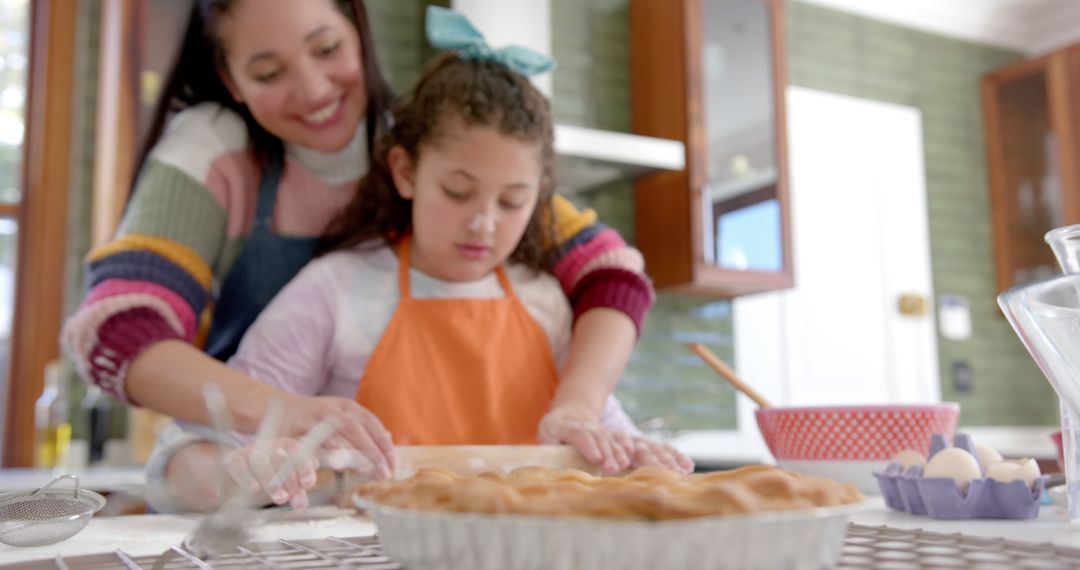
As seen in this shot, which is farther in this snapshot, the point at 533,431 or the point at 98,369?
the point at 533,431

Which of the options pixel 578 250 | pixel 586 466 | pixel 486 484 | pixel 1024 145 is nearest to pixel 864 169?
pixel 1024 145

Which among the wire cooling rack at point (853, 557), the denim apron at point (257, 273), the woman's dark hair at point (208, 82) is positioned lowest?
the wire cooling rack at point (853, 557)

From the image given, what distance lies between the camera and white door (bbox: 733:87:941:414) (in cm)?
338

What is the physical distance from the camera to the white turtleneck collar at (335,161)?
4.73 ft

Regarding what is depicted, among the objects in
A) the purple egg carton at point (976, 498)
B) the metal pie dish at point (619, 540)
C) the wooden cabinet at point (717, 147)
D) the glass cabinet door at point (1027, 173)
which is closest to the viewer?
the metal pie dish at point (619, 540)

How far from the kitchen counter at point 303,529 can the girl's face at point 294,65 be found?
68cm

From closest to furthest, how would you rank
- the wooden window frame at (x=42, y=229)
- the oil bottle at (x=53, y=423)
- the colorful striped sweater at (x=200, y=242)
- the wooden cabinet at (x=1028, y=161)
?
the colorful striped sweater at (x=200, y=242)
the oil bottle at (x=53, y=423)
the wooden window frame at (x=42, y=229)
the wooden cabinet at (x=1028, y=161)

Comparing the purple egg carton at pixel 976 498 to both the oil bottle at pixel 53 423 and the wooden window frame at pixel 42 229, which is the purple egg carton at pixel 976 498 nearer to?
the oil bottle at pixel 53 423

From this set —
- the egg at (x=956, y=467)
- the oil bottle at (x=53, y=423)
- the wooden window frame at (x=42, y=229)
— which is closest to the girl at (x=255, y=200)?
the egg at (x=956, y=467)

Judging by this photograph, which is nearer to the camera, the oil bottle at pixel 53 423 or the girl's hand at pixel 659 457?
the girl's hand at pixel 659 457

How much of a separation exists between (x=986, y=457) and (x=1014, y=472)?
2.1 inches

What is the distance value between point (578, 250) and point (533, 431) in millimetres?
295

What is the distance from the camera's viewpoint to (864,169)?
12.3 feet

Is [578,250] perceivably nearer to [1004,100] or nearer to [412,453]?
[412,453]
